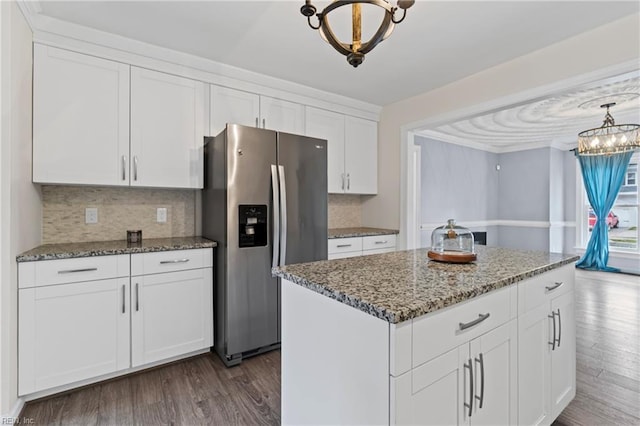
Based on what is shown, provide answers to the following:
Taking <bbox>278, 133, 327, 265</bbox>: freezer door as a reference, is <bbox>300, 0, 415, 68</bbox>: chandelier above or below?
above

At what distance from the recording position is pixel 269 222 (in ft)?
8.27

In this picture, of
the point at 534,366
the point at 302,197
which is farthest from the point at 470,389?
the point at 302,197

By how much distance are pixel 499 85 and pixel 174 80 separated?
9.16ft

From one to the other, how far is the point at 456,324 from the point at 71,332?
7.44 ft

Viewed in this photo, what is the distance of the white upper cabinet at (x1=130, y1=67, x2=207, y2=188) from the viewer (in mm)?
2412

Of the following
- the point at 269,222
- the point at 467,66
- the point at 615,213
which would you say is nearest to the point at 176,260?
the point at 269,222

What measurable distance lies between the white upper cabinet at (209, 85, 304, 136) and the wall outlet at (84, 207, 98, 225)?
112 cm

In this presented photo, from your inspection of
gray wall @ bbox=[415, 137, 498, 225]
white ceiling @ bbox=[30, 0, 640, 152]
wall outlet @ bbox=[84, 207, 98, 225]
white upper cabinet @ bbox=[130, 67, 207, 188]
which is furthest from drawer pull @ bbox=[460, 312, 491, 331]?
gray wall @ bbox=[415, 137, 498, 225]

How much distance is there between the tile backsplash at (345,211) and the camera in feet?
13.1

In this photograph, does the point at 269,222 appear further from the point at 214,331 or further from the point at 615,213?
the point at 615,213

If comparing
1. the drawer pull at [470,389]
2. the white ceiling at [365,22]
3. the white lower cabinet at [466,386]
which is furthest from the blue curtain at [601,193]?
the drawer pull at [470,389]

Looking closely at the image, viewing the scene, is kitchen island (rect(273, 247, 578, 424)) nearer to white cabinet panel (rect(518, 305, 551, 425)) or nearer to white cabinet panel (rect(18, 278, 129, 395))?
white cabinet panel (rect(518, 305, 551, 425))

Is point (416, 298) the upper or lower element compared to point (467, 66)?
lower

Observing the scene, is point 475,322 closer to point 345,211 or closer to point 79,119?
point 79,119
